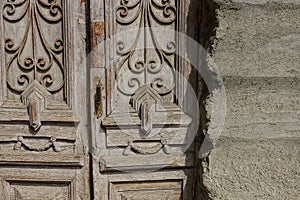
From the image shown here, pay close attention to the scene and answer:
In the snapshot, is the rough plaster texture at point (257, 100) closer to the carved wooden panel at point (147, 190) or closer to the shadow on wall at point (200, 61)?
the shadow on wall at point (200, 61)

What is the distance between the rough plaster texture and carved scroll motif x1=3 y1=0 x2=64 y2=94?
501mm

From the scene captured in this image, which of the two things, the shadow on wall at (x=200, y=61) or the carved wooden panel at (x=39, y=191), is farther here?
the carved wooden panel at (x=39, y=191)

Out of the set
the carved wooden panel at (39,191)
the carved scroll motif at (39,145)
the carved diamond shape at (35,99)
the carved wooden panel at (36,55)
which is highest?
the carved wooden panel at (36,55)

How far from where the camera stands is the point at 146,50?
1.27m

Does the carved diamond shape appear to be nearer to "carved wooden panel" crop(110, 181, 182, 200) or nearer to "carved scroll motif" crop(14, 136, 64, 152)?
"carved scroll motif" crop(14, 136, 64, 152)

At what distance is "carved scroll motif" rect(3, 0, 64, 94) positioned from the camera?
4.10ft

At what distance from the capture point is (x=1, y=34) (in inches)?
49.5

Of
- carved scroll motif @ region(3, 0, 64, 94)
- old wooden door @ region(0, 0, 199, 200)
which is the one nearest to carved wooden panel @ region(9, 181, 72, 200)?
old wooden door @ region(0, 0, 199, 200)

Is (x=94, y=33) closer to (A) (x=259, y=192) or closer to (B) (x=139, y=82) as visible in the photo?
(B) (x=139, y=82)

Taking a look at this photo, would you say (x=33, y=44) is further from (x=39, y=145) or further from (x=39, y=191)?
(x=39, y=191)

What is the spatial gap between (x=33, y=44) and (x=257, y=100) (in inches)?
28.7

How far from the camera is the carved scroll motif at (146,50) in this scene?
125cm

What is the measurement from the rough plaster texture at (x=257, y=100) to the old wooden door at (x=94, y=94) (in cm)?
17

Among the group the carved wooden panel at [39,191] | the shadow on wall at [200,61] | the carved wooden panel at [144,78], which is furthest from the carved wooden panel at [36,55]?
the shadow on wall at [200,61]
